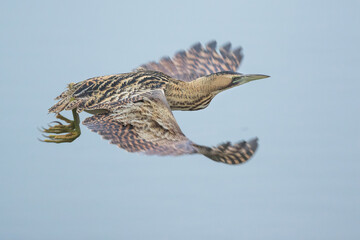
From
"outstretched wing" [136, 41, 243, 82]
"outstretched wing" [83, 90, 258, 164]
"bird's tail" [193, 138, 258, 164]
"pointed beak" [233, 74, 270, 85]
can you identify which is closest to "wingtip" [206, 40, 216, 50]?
"outstretched wing" [136, 41, 243, 82]

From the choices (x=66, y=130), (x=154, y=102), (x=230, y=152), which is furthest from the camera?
(x=66, y=130)

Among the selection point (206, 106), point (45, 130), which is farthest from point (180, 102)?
point (45, 130)

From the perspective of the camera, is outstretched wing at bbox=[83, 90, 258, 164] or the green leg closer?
outstretched wing at bbox=[83, 90, 258, 164]

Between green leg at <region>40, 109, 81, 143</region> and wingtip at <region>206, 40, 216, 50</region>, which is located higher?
wingtip at <region>206, 40, 216, 50</region>

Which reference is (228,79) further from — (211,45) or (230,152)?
(230,152)

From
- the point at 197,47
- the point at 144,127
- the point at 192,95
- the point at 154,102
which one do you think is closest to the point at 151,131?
the point at 144,127

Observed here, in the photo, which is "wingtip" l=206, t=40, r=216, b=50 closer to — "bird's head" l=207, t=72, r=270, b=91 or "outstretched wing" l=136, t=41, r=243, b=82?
"outstretched wing" l=136, t=41, r=243, b=82

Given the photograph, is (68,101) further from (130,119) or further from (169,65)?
(169,65)

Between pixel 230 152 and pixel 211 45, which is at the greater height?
pixel 211 45
